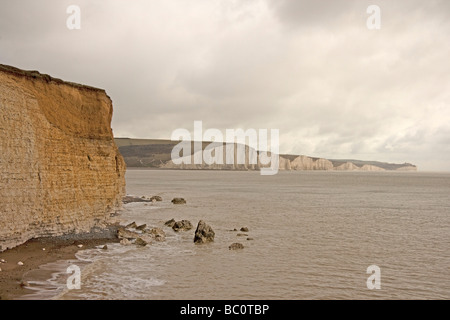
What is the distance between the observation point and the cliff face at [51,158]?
1670 centimetres

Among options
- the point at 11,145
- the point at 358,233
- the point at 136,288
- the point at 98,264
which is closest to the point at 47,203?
the point at 11,145

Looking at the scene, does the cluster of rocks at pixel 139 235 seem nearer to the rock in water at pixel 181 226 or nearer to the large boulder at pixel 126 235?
the large boulder at pixel 126 235

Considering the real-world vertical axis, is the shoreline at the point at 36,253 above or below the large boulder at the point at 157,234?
above

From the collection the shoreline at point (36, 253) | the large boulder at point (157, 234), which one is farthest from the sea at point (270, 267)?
the large boulder at point (157, 234)

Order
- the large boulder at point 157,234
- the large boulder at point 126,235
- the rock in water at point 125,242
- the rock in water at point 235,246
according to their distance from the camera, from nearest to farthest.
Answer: the rock in water at point 235,246 < the rock in water at point 125,242 < the large boulder at point 126,235 < the large boulder at point 157,234

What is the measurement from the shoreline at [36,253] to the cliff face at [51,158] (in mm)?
551

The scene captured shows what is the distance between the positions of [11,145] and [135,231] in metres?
9.93

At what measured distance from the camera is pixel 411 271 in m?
16.4

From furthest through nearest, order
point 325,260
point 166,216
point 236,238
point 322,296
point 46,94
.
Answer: point 166,216 → point 236,238 → point 46,94 → point 325,260 → point 322,296

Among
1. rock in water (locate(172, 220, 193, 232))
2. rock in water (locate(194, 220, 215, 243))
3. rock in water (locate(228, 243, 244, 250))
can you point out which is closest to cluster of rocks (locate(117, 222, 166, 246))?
rock in water (locate(172, 220, 193, 232))

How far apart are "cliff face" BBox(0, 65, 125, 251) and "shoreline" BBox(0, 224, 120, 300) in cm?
55

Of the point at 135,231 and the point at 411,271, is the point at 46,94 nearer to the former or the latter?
the point at 135,231

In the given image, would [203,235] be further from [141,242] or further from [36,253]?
[36,253]

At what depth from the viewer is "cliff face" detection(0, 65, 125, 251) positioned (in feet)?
54.8
